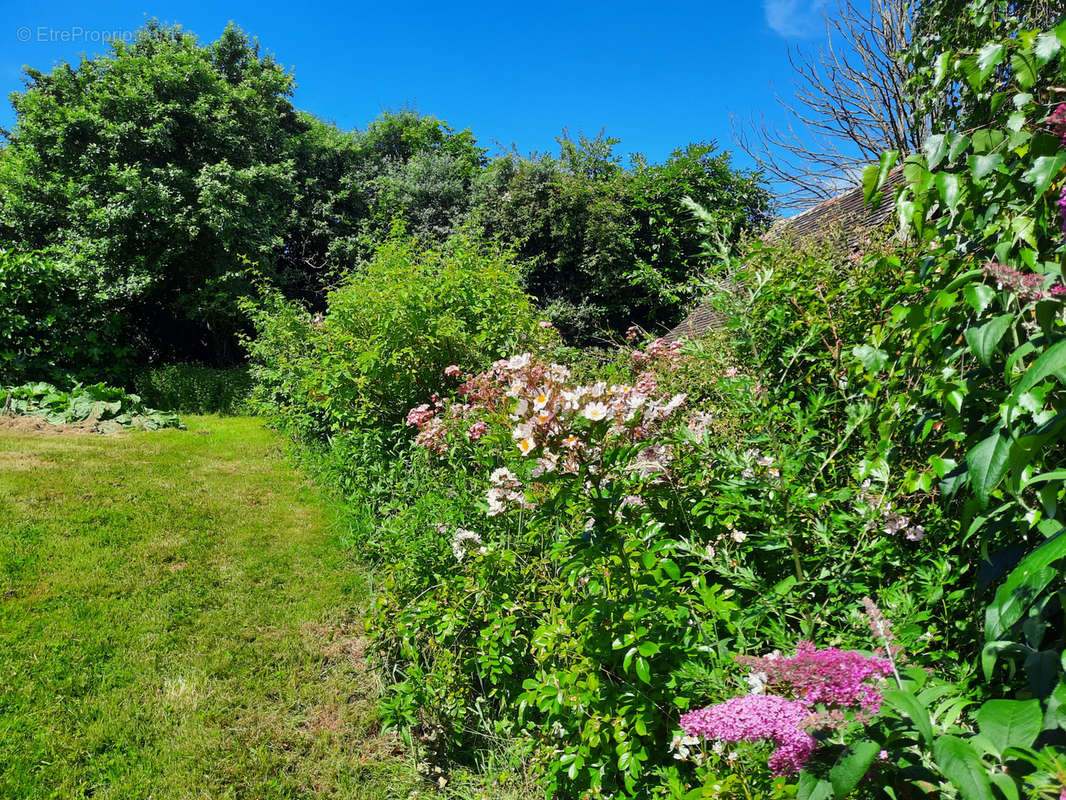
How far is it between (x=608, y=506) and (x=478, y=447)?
160 cm

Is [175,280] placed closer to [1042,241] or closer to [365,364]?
[365,364]

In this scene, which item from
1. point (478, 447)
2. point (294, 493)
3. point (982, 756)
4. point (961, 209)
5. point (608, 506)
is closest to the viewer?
point (982, 756)

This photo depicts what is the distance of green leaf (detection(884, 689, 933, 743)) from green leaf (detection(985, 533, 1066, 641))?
0.17 m

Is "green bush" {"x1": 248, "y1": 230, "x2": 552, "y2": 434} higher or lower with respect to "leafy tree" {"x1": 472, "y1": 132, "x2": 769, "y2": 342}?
lower

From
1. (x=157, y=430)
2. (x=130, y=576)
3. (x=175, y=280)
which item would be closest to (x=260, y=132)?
(x=175, y=280)

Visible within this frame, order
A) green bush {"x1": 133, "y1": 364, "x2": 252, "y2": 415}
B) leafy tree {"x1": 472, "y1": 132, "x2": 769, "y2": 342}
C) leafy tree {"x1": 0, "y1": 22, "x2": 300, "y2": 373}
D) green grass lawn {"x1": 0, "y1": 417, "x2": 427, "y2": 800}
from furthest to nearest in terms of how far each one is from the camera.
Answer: leafy tree {"x1": 472, "y1": 132, "x2": 769, "y2": 342} → leafy tree {"x1": 0, "y1": 22, "x2": 300, "y2": 373} → green bush {"x1": 133, "y1": 364, "x2": 252, "y2": 415} → green grass lawn {"x1": 0, "y1": 417, "x2": 427, "y2": 800}

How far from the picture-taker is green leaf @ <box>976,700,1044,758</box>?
779 mm

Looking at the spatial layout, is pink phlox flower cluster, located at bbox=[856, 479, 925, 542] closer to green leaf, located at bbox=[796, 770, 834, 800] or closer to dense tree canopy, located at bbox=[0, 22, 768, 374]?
green leaf, located at bbox=[796, 770, 834, 800]

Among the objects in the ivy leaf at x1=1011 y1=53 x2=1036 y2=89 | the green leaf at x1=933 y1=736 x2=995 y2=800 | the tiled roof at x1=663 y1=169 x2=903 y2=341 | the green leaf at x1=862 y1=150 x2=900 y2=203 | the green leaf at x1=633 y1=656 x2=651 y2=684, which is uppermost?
the tiled roof at x1=663 y1=169 x2=903 y2=341

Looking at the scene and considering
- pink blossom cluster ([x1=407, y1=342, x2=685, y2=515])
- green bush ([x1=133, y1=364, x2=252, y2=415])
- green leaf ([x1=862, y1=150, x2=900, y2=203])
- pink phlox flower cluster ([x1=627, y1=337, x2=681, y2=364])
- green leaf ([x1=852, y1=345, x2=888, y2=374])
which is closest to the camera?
green leaf ([x1=862, y1=150, x2=900, y2=203])

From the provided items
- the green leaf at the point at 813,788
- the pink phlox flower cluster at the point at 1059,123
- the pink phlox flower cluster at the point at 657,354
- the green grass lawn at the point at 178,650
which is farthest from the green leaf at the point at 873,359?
the green grass lawn at the point at 178,650

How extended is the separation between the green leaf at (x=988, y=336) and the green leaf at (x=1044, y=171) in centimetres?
21

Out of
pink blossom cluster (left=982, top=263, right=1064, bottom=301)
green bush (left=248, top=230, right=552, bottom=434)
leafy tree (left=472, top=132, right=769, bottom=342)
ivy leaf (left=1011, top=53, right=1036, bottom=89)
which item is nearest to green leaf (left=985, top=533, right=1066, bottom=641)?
pink blossom cluster (left=982, top=263, right=1064, bottom=301)

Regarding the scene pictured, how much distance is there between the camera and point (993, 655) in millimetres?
929
